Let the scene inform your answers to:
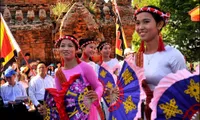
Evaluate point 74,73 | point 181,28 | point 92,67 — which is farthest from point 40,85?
point 181,28

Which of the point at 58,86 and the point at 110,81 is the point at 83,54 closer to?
the point at 110,81

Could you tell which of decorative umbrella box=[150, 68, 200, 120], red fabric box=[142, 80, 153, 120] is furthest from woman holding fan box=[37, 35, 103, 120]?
decorative umbrella box=[150, 68, 200, 120]

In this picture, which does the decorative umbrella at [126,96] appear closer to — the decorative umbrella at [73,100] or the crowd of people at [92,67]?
the crowd of people at [92,67]

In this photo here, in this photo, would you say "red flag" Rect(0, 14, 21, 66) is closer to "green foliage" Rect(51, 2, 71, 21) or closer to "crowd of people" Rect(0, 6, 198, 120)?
"crowd of people" Rect(0, 6, 198, 120)

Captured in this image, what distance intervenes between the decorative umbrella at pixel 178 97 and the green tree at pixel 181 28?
12087 mm

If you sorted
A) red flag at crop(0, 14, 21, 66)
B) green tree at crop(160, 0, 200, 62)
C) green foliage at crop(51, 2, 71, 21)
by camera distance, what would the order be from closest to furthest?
1. red flag at crop(0, 14, 21, 66)
2. green tree at crop(160, 0, 200, 62)
3. green foliage at crop(51, 2, 71, 21)

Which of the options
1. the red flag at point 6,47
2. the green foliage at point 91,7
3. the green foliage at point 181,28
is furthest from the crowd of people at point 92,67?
the green foliage at point 91,7

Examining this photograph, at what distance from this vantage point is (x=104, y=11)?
18266 mm

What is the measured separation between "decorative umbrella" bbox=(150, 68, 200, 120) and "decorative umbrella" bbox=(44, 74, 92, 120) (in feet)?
5.01

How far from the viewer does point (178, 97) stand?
10.5ft

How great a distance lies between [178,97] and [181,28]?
12.7 m

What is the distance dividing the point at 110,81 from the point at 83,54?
5.12ft

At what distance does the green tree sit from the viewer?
600 inches

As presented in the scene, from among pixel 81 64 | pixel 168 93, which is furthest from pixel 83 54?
pixel 168 93
